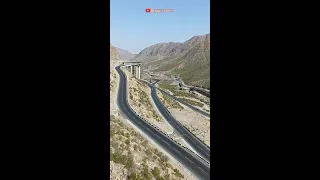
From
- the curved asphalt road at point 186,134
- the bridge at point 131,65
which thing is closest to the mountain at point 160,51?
the bridge at point 131,65

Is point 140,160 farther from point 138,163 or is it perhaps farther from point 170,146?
point 170,146

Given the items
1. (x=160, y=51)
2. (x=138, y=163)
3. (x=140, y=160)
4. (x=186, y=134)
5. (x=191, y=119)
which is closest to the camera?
(x=138, y=163)

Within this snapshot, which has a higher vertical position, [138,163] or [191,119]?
[138,163]

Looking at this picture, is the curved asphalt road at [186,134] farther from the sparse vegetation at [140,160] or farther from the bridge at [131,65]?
the bridge at [131,65]

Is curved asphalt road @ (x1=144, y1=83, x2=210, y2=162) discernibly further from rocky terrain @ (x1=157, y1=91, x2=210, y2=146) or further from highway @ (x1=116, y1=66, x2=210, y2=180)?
highway @ (x1=116, y1=66, x2=210, y2=180)

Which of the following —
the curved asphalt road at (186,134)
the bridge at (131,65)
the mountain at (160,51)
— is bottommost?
the curved asphalt road at (186,134)

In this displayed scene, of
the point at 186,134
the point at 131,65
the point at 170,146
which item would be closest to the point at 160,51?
the point at 131,65

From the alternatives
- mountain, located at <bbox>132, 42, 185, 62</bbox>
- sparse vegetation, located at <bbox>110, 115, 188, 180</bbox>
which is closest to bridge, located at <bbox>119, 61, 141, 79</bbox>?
sparse vegetation, located at <bbox>110, 115, 188, 180</bbox>
